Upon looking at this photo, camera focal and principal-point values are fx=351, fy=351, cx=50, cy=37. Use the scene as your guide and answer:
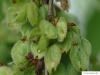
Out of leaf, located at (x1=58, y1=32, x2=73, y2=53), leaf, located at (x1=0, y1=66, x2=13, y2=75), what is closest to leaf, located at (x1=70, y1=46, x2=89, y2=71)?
leaf, located at (x1=58, y1=32, x2=73, y2=53)

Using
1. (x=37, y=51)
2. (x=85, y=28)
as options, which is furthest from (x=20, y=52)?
(x=85, y=28)

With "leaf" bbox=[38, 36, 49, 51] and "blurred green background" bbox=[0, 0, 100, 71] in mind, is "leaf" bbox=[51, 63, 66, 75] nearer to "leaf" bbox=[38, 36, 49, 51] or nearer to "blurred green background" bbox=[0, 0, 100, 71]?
"leaf" bbox=[38, 36, 49, 51]

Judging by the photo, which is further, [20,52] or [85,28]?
[85,28]

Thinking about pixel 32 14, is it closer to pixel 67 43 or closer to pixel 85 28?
pixel 67 43

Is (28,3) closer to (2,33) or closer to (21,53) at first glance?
(21,53)

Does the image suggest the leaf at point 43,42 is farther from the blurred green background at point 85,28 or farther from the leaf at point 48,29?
the blurred green background at point 85,28

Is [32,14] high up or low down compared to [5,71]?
up
